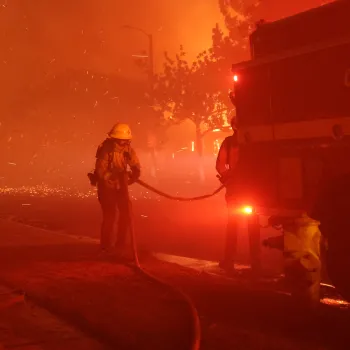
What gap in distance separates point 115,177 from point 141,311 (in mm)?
3307

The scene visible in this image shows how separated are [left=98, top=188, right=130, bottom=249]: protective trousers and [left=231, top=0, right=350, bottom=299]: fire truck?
3.00 meters

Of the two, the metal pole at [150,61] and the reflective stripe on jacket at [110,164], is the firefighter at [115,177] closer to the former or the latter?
the reflective stripe on jacket at [110,164]

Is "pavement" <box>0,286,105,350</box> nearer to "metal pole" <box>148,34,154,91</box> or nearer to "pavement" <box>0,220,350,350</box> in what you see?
"pavement" <box>0,220,350,350</box>

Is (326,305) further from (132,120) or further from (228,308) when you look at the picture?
(132,120)

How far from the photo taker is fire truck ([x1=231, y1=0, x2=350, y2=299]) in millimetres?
5340

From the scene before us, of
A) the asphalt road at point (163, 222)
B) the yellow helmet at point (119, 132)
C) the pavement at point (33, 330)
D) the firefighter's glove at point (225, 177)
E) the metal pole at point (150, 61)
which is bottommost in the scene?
the pavement at point (33, 330)

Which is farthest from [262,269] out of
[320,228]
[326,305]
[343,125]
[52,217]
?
[52,217]

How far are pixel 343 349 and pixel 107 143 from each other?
5.12 m

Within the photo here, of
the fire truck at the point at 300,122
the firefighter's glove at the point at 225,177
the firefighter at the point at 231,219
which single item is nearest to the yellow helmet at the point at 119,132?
the firefighter at the point at 231,219

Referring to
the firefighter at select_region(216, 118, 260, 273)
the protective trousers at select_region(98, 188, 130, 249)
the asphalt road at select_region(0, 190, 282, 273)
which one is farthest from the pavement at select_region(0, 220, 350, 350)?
the asphalt road at select_region(0, 190, 282, 273)

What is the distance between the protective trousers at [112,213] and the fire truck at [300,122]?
9.83 ft

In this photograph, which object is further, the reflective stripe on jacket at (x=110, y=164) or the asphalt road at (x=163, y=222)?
the asphalt road at (x=163, y=222)

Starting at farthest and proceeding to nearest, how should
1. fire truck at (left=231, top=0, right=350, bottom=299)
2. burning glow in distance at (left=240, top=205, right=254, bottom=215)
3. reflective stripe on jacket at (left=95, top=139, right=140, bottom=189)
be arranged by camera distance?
1. reflective stripe on jacket at (left=95, top=139, right=140, bottom=189)
2. burning glow in distance at (left=240, top=205, right=254, bottom=215)
3. fire truck at (left=231, top=0, right=350, bottom=299)

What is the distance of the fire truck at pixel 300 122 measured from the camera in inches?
210
